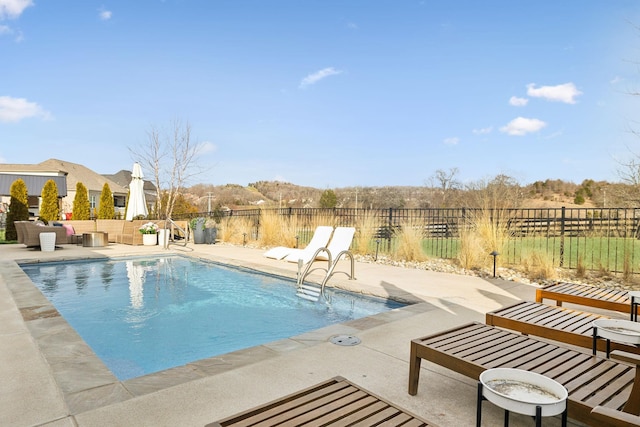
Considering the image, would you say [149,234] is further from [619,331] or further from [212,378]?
[619,331]

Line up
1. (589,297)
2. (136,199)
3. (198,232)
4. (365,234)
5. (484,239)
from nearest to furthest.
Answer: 1. (589,297)
2. (484,239)
3. (365,234)
4. (198,232)
5. (136,199)

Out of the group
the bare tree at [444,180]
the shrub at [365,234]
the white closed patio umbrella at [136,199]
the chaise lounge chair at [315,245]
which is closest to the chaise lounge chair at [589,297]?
the chaise lounge chair at [315,245]

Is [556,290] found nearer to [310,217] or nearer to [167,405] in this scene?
[167,405]

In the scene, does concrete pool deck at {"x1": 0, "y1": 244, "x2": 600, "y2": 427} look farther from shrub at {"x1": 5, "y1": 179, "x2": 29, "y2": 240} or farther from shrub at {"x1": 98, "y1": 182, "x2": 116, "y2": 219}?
shrub at {"x1": 98, "y1": 182, "x2": 116, "y2": 219}

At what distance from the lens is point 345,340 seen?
3027 mm

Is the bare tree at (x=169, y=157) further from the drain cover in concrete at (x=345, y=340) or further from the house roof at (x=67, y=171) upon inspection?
the drain cover in concrete at (x=345, y=340)

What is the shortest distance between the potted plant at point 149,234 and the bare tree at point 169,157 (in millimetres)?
7183

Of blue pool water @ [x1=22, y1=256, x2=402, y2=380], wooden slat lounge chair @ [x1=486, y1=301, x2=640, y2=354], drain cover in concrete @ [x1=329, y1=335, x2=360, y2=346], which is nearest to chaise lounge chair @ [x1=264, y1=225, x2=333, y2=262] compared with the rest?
blue pool water @ [x1=22, y1=256, x2=402, y2=380]

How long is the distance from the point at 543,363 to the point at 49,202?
699 inches

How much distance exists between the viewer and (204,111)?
17109 millimetres

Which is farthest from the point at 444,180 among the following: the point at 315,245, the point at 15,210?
the point at 15,210

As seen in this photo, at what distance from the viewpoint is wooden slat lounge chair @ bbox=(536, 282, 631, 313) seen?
3249 millimetres

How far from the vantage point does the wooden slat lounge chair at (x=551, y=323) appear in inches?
89.5

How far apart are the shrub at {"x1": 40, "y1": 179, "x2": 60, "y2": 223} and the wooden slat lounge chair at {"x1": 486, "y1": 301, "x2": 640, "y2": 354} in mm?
17112
